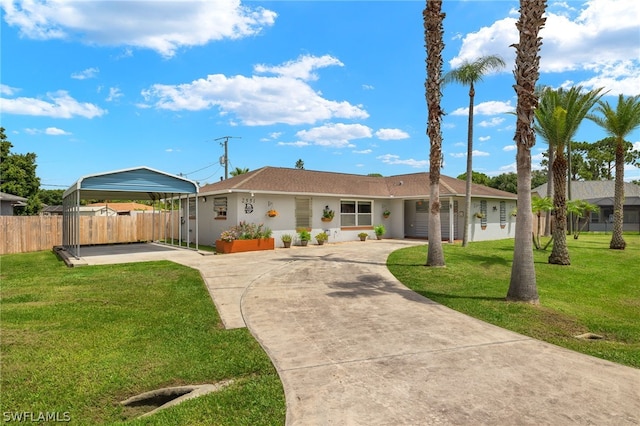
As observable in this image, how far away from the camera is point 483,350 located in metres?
4.95

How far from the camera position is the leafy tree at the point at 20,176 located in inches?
1195

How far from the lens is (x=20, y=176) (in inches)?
1228

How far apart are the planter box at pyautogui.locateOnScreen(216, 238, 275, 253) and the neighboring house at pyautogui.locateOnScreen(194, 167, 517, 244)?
50.6 inches

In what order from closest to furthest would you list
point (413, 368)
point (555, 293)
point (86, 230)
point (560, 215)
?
point (413, 368)
point (555, 293)
point (560, 215)
point (86, 230)

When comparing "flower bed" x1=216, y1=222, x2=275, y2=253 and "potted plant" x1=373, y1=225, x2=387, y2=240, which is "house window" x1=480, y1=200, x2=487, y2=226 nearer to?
"potted plant" x1=373, y1=225, x2=387, y2=240

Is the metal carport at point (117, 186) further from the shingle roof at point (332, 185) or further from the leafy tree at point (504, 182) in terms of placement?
the leafy tree at point (504, 182)

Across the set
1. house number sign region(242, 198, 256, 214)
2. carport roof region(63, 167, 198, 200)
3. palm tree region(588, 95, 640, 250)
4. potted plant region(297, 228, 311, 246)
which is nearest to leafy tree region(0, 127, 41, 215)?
carport roof region(63, 167, 198, 200)

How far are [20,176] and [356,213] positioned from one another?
29.4 meters

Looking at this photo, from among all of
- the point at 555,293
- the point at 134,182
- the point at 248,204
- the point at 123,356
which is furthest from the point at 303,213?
the point at 123,356

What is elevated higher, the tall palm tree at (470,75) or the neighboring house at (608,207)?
the tall palm tree at (470,75)

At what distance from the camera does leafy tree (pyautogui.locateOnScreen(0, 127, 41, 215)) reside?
3034cm

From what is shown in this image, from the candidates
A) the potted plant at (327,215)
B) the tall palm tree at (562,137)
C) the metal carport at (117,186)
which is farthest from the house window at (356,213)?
the tall palm tree at (562,137)

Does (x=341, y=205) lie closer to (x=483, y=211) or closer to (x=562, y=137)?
(x=483, y=211)

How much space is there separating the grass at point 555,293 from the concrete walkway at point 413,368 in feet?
2.06
